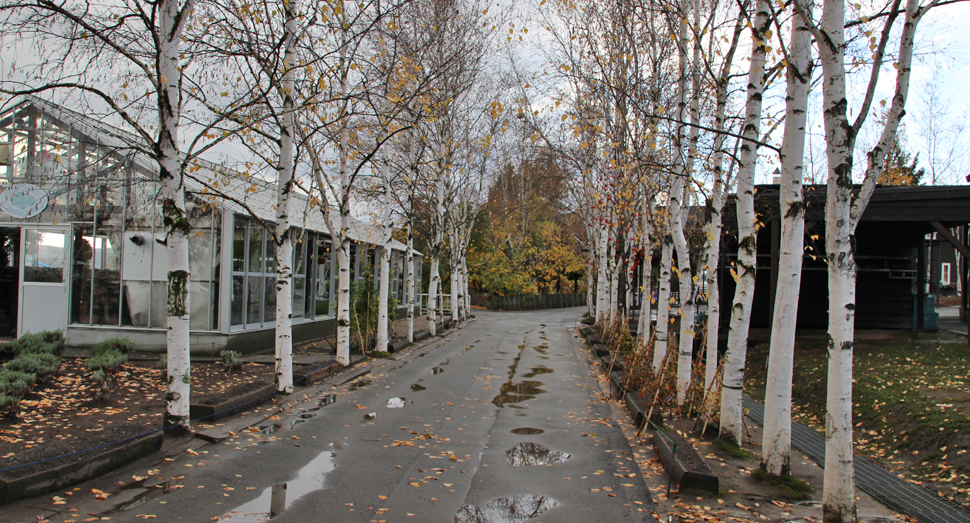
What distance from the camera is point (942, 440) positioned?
768cm

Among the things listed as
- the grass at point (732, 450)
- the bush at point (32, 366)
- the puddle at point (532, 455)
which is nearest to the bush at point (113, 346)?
the bush at point (32, 366)

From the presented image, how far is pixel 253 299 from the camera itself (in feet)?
50.8

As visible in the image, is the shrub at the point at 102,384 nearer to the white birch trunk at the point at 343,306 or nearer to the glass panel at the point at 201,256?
the white birch trunk at the point at 343,306

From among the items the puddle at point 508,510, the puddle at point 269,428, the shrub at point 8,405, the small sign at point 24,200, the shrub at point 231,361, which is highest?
the small sign at point 24,200

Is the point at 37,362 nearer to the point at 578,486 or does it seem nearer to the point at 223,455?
the point at 223,455

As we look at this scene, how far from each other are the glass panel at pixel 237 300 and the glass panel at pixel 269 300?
1.11 meters

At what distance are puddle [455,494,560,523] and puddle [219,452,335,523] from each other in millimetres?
1534

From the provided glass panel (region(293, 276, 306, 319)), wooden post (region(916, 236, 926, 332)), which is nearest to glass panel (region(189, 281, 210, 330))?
glass panel (region(293, 276, 306, 319))

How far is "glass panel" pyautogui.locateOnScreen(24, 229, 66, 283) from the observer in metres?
14.7

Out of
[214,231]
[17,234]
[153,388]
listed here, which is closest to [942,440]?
[153,388]

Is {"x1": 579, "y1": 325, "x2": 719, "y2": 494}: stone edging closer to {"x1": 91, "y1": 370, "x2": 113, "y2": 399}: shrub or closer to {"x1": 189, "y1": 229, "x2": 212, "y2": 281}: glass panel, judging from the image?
{"x1": 91, "y1": 370, "x2": 113, "y2": 399}: shrub

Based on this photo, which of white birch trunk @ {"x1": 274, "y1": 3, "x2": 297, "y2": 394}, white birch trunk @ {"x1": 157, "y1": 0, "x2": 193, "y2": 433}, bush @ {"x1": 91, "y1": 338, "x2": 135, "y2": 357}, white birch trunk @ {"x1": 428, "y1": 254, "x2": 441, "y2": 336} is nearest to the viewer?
white birch trunk @ {"x1": 157, "y1": 0, "x2": 193, "y2": 433}

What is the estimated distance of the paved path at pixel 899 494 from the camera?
562 cm

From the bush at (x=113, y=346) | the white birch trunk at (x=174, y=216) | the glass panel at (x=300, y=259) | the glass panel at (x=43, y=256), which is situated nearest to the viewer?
the white birch trunk at (x=174, y=216)
